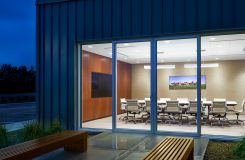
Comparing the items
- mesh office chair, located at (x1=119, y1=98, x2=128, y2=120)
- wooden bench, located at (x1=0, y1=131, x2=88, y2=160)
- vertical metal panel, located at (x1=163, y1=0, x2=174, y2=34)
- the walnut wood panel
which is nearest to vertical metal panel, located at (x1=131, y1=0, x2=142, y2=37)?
vertical metal panel, located at (x1=163, y1=0, x2=174, y2=34)

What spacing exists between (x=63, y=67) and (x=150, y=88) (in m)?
3.04

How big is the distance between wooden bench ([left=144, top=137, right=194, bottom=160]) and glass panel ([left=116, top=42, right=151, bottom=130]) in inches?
134

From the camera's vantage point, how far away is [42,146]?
4.52 metres

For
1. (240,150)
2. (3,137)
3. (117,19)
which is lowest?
(240,150)

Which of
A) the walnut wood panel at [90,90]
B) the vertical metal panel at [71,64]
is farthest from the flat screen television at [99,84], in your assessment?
the vertical metal panel at [71,64]

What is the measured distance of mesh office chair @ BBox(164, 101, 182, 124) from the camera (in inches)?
358

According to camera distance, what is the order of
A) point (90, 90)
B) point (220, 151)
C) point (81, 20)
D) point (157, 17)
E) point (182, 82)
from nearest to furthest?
1. point (220, 151)
2. point (157, 17)
3. point (81, 20)
4. point (182, 82)
5. point (90, 90)

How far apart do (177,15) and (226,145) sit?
382cm

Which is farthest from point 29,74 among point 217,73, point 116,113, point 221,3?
point 221,3

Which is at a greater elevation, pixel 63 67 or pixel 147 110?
pixel 63 67

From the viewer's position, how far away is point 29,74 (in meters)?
35.0

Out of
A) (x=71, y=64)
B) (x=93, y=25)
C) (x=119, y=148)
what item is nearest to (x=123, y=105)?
(x=71, y=64)

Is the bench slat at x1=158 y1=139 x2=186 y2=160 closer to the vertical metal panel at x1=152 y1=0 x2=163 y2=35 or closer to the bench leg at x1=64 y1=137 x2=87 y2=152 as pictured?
the bench leg at x1=64 y1=137 x2=87 y2=152

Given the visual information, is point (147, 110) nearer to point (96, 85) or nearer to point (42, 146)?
point (96, 85)
